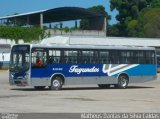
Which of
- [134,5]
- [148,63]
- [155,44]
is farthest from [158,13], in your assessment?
[148,63]

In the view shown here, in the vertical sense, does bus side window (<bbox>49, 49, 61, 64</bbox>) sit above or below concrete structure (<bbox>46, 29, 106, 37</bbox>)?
below

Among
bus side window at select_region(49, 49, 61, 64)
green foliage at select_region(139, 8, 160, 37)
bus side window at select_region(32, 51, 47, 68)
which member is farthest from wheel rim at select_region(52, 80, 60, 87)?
green foliage at select_region(139, 8, 160, 37)

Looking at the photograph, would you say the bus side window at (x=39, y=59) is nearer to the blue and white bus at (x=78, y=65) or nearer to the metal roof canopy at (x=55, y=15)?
the blue and white bus at (x=78, y=65)

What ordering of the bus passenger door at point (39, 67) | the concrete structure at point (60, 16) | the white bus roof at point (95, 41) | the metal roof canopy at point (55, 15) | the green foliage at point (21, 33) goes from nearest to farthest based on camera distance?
the bus passenger door at point (39, 67)
the white bus roof at point (95, 41)
the green foliage at point (21, 33)
the metal roof canopy at point (55, 15)
the concrete structure at point (60, 16)

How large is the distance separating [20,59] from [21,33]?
152ft

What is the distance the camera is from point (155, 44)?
64.7 meters

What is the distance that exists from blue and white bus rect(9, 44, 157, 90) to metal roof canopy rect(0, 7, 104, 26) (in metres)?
41.6

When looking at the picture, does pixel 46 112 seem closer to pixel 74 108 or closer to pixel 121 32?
pixel 74 108

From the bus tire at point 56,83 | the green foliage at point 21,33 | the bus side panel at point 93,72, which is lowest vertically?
the bus tire at point 56,83

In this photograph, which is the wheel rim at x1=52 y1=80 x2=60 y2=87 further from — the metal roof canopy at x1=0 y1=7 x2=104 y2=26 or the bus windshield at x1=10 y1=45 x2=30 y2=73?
the metal roof canopy at x1=0 y1=7 x2=104 y2=26

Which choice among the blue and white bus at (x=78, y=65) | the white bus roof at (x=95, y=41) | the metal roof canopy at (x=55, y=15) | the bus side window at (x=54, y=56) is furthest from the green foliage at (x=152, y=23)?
the bus side window at (x=54, y=56)

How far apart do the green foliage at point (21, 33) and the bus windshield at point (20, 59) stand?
44121mm

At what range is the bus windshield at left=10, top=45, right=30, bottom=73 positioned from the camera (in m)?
29.9

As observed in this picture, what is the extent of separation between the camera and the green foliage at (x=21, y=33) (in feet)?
245
